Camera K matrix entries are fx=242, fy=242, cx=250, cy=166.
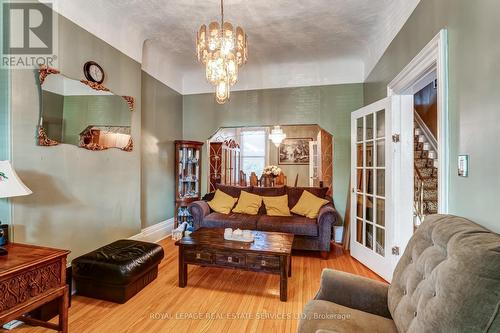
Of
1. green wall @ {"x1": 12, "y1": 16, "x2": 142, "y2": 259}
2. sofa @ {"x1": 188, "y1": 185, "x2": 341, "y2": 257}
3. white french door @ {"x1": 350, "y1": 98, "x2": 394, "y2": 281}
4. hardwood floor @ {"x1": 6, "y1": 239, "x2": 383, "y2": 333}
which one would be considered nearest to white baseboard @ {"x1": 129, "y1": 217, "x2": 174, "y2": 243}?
green wall @ {"x1": 12, "y1": 16, "x2": 142, "y2": 259}

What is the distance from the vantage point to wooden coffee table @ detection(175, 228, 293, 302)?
7.68ft

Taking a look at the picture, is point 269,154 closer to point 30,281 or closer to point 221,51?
point 221,51

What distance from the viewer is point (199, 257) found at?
2.56 m

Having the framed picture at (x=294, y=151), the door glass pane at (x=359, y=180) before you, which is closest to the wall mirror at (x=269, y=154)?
the framed picture at (x=294, y=151)

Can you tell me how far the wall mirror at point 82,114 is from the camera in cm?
219

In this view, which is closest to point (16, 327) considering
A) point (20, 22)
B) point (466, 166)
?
point (20, 22)

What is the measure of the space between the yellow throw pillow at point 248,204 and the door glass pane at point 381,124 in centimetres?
208

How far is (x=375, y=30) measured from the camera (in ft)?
10.6

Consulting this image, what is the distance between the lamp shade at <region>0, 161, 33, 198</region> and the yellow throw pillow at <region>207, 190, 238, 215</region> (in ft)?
8.67

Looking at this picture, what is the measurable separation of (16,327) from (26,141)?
1475mm

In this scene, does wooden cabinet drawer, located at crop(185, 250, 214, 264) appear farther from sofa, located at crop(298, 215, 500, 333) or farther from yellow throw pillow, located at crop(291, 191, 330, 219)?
yellow throw pillow, located at crop(291, 191, 330, 219)

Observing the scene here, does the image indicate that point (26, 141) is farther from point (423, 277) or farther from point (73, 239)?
point (423, 277)

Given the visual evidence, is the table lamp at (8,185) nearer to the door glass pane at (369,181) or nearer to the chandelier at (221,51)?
the chandelier at (221,51)

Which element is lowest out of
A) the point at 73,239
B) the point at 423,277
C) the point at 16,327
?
the point at 16,327
